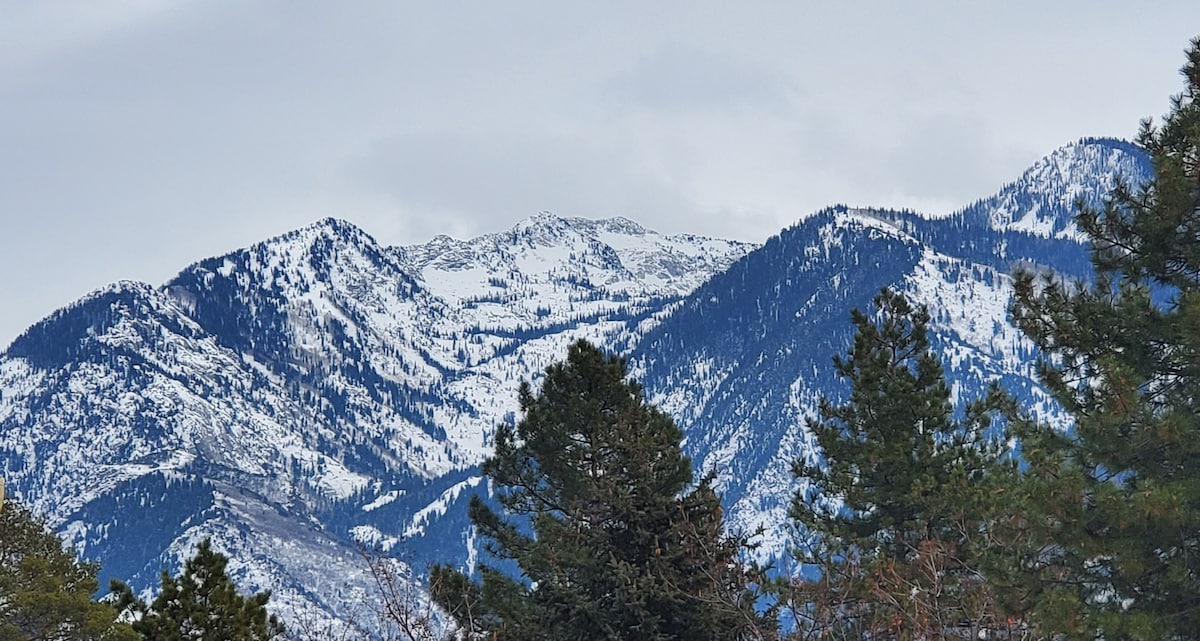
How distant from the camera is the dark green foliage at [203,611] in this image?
18.7m

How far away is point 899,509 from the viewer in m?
31.1

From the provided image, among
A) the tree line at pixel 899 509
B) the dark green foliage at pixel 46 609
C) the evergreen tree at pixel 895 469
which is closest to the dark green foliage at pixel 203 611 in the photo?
the tree line at pixel 899 509

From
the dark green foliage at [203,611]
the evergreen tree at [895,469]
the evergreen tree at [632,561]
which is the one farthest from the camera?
the evergreen tree at [895,469]

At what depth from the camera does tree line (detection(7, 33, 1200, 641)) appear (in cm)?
1869

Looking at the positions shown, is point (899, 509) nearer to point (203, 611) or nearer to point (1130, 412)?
point (1130, 412)

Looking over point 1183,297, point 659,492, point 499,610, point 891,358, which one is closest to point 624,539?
point 659,492

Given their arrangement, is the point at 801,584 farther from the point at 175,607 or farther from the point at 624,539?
the point at 175,607

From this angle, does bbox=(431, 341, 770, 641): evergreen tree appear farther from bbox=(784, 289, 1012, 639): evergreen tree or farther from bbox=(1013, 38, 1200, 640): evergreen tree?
bbox=(1013, 38, 1200, 640): evergreen tree

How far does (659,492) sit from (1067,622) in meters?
10.1

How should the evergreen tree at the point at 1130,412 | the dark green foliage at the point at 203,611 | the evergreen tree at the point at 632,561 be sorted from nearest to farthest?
the evergreen tree at the point at 1130,412
the dark green foliage at the point at 203,611
the evergreen tree at the point at 632,561

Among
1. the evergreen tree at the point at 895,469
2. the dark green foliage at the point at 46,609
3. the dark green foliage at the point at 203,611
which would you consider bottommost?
the dark green foliage at the point at 203,611

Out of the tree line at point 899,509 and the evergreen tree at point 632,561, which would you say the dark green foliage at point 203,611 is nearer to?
the tree line at point 899,509

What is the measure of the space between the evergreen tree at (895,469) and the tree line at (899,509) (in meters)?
0.07

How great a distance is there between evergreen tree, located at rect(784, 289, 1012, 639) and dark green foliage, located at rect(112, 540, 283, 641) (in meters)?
11.3
